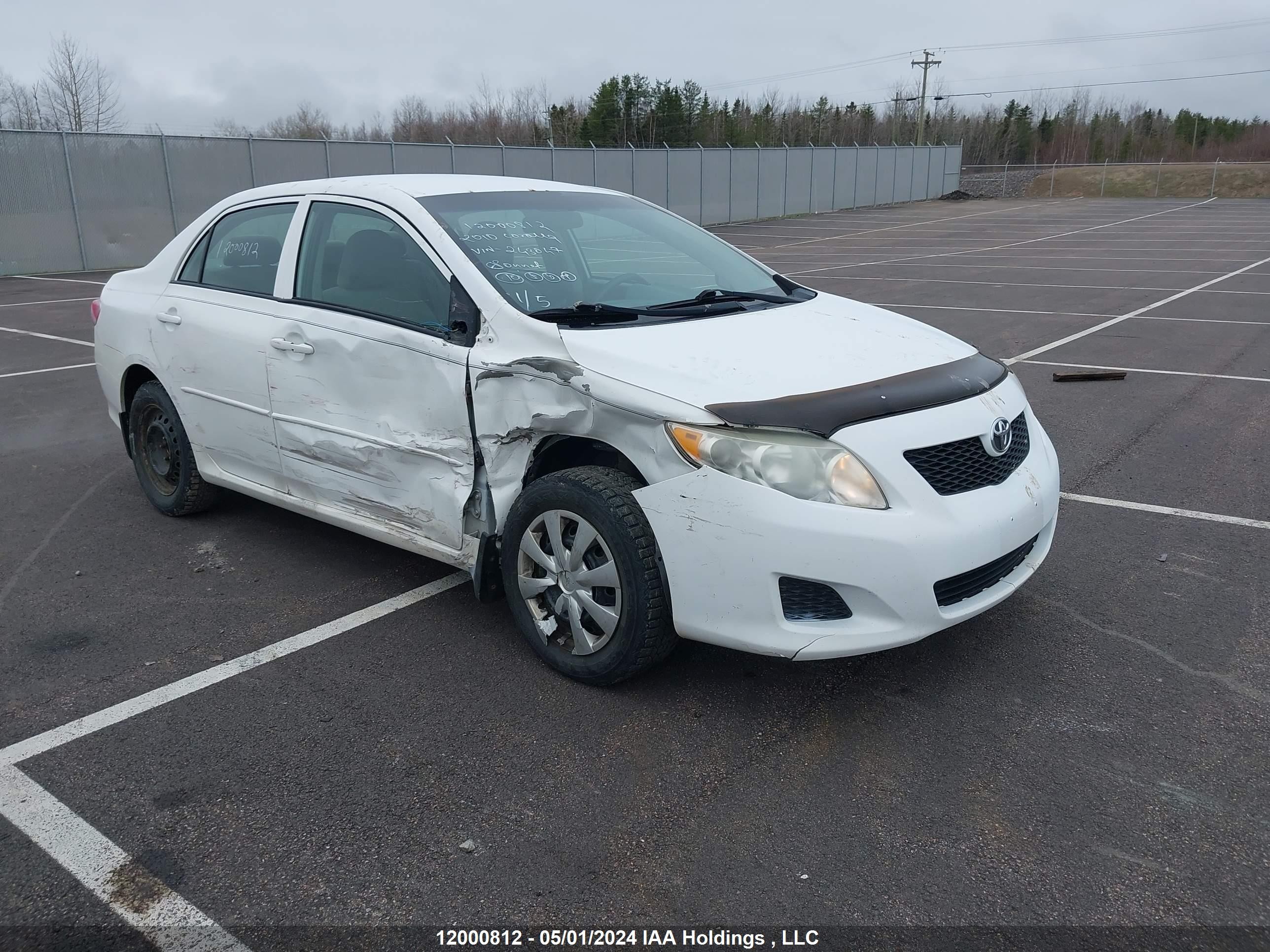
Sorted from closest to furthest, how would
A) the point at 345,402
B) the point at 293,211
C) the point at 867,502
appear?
the point at 867,502
the point at 345,402
the point at 293,211

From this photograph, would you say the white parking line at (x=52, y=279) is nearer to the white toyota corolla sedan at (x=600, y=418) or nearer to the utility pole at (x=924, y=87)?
the white toyota corolla sedan at (x=600, y=418)

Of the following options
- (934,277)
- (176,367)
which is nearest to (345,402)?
(176,367)

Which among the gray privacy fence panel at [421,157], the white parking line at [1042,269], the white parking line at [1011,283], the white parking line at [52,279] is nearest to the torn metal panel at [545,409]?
the white parking line at [1011,283]

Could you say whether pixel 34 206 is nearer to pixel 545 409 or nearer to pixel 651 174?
pixel 651 174

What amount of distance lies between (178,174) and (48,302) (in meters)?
8.88

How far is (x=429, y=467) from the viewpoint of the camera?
3877mm

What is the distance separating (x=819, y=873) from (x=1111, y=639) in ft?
6.15

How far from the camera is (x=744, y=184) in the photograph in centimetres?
3856

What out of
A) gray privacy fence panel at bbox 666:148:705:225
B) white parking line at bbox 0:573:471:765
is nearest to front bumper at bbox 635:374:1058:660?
white parking line at bbox 0:573:471:765

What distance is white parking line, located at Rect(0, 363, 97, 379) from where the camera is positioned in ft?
31.4

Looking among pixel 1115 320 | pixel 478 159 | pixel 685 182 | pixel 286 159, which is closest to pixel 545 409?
pixel 1115 320

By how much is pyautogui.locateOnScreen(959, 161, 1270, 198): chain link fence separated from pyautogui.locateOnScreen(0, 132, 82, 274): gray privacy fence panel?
45.3 meters

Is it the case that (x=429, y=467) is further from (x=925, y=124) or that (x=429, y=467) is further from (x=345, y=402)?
(x=925, y=124)

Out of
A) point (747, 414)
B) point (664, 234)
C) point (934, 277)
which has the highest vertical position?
point (664, 234)
